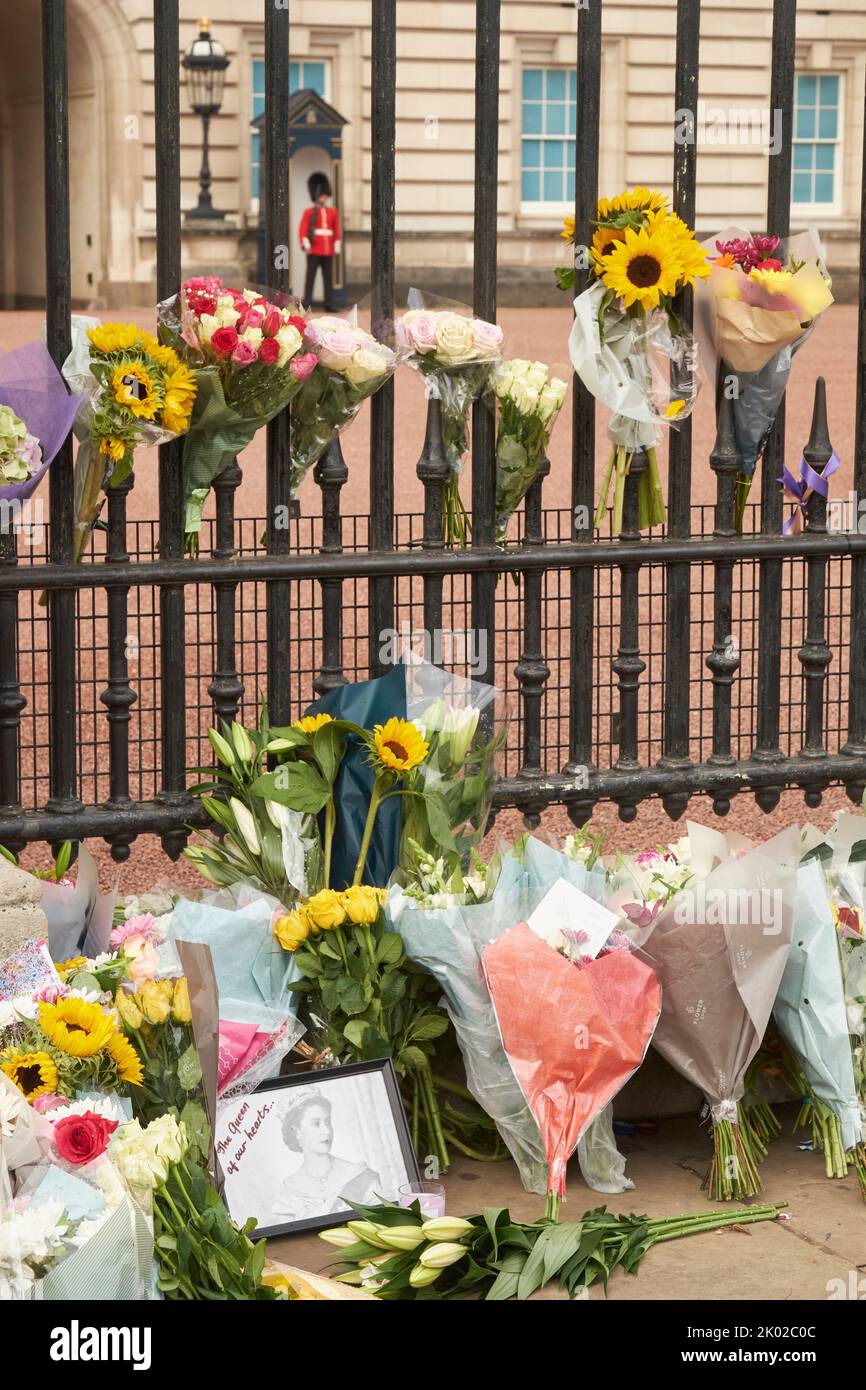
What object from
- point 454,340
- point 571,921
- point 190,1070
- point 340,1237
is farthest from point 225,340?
point 340,1237

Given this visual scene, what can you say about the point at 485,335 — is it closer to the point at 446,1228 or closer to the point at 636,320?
the point at 636,320

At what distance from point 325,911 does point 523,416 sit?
119 centimetres

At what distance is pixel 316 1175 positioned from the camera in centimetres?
284

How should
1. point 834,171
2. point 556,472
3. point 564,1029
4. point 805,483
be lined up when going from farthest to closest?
point 834,171, point 556,472, point 805,483, point 564,1029

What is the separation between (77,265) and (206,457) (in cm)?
1869

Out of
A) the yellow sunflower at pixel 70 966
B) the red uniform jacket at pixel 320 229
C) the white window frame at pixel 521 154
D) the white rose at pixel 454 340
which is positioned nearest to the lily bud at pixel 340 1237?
the yellow sunflower at pixel 70 966

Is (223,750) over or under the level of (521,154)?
under

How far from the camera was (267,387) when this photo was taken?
335cm

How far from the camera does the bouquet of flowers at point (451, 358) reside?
3502 millimetres

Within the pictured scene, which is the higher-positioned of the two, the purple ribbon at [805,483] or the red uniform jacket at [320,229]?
the red uniform jacket at [320,229]

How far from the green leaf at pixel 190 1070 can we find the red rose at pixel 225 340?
4.42ft

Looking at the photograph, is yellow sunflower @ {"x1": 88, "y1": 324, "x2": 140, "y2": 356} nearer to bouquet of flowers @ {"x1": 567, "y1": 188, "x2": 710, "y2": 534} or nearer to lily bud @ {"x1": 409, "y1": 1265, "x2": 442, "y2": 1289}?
bouquet of flowers @ {"x1": 567, "y1": 188, "x2": 710, "y2": 534}

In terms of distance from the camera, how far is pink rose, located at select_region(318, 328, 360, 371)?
341 cm

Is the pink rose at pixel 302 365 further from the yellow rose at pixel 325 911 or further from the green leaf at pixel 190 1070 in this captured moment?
the green leaf at pixel 190 1070
